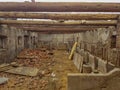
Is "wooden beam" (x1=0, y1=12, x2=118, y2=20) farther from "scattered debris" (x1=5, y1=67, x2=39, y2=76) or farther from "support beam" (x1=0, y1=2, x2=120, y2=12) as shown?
"scattered debris" (x1=5, y1=67, x2=39, y2=76)

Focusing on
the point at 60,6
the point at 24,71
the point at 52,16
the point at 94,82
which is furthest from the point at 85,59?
the point at 60,6

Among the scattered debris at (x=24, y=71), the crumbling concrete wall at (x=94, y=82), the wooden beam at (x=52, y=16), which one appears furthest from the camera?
the scattered debris at (x=24, y=71)

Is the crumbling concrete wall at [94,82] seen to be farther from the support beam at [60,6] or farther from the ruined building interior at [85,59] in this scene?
the support beam at [60,6]

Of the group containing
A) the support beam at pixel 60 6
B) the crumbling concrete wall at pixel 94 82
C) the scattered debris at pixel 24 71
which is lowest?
A: the scattered debris at pixel 24 71

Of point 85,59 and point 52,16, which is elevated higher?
point 52,16

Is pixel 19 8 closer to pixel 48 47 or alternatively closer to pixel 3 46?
pixel 3 46

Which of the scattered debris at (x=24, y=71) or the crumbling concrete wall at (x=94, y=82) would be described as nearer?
the crumbling concrete wall at (x=94, y=82)

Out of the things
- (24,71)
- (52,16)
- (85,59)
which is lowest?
(24,71)

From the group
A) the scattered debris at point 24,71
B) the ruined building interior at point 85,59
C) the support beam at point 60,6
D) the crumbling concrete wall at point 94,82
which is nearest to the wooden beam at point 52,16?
the ruined building interior at point 85,59

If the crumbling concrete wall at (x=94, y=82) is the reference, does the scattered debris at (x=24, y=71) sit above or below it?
below

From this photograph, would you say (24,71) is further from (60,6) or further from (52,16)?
(60,6)

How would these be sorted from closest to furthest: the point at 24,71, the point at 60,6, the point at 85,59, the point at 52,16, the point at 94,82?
the point at 94,82
the point at 60,6
the point at 52,16
the point at 24,71
the point at 85,59

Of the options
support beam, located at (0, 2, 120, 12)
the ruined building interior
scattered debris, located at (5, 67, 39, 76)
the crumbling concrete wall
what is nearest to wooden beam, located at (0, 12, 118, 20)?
the ruined building interior

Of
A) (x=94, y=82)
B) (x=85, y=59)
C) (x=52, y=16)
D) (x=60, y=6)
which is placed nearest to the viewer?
(x=94, y=82)
